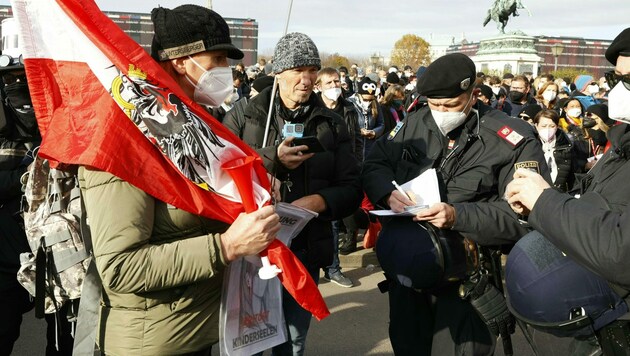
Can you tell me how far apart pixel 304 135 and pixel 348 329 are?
2.32 m

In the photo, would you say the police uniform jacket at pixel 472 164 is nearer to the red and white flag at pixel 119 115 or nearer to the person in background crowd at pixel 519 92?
the red and white flag at pixel 119 115

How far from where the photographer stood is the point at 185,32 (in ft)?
7.54

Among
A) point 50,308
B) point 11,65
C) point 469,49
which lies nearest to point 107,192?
point 50,308

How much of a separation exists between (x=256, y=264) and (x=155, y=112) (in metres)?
0.70

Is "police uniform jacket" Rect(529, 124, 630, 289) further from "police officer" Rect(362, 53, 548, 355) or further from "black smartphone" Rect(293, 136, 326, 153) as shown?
"black smartphone" Rect(293, 136, 326, 153)

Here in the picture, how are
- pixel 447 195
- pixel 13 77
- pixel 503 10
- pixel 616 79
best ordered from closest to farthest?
pixel 616 79
pixel 447 195
pixel 13 77
pixel 503 10

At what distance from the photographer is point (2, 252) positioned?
3.31 meters

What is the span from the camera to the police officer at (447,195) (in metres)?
3.02

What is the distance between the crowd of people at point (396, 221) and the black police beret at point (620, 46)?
0.4 inches

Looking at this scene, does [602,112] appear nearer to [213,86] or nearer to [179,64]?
[213,86]

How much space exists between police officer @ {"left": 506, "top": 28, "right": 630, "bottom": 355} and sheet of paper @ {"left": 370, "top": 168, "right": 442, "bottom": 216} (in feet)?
1.86

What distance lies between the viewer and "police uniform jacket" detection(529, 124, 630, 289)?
189 cm

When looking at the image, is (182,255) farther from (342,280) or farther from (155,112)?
(342,280)

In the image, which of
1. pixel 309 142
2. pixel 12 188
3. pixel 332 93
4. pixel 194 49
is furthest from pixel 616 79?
pixel 332 93
